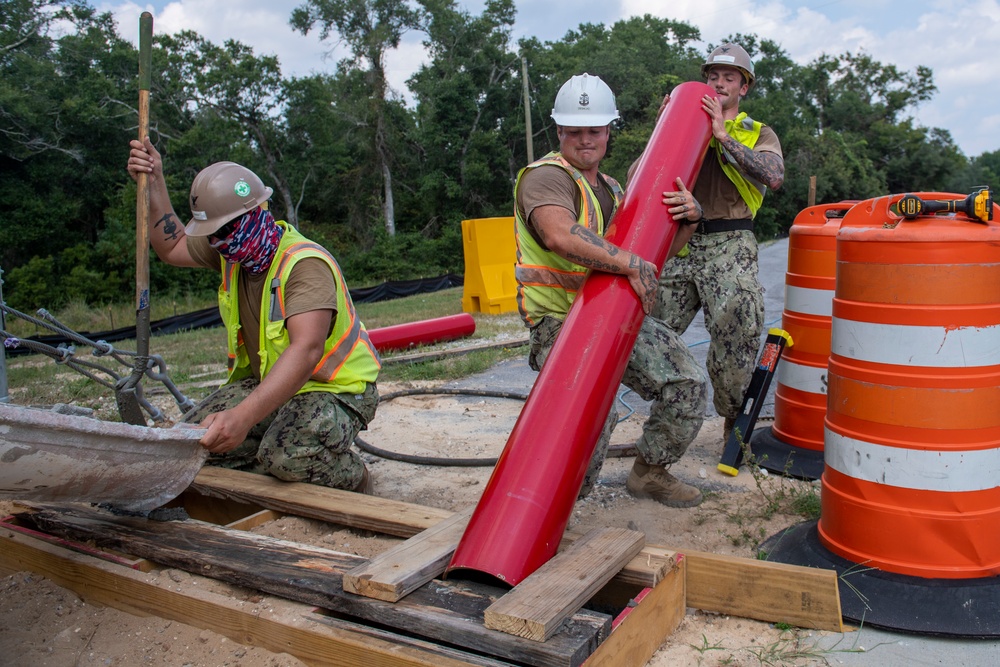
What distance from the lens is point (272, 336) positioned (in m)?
3.53

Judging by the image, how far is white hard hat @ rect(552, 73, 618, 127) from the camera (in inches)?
137

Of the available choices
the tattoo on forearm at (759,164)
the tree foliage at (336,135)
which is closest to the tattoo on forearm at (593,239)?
the tattoo on forearm at (759,164)

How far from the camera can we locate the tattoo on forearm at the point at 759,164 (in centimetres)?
415

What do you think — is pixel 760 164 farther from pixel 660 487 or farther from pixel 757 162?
pixel 660 487

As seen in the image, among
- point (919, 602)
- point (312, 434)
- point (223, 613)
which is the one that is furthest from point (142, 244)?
point (919, 602)

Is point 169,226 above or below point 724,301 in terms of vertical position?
above

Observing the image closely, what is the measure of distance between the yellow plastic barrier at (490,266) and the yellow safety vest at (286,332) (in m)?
8.89

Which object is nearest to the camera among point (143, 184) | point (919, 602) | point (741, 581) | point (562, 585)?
point (562, 585)

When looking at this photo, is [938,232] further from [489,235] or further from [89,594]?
[489,235]

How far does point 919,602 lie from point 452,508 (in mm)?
2188

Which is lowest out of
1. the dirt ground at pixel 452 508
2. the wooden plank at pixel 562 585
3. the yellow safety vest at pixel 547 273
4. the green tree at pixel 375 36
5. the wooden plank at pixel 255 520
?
the dirt ground at pixel 452 508

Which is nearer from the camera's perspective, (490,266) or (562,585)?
(562,585)

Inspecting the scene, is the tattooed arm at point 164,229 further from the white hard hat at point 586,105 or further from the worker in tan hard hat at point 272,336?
the white hard hat at point 586,105

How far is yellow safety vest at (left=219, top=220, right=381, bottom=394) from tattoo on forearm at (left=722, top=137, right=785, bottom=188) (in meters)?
2.09
